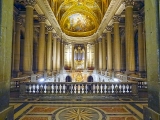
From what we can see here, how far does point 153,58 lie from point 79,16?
3152cm

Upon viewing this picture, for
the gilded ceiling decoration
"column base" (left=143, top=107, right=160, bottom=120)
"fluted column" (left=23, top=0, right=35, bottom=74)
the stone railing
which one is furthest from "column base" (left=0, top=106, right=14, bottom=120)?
the gilded ceiling decoration

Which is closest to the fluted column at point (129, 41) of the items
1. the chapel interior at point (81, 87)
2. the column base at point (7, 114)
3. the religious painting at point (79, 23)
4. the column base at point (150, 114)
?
the chapel interior at point (81, 87)

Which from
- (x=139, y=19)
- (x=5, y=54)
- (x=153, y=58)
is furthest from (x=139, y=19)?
(x=5, y=54)

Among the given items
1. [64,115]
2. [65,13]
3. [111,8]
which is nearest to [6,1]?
[64,115]

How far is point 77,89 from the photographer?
7828 mm

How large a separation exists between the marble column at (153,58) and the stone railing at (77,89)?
4352 millimetres

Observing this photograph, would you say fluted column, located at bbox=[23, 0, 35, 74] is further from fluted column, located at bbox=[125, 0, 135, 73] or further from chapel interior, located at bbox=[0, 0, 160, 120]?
fluted column, located at bbox=[125, 0, 135, 73]

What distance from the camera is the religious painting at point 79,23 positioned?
108ft

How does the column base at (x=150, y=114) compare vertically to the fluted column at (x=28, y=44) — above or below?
below

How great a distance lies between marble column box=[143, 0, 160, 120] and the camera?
3.06 m

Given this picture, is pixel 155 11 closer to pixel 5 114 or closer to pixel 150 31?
pixel 150 31

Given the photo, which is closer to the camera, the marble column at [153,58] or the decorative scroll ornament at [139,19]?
the marble column at [153,58]

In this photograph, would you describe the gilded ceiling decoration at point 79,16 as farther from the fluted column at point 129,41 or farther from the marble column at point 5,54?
the marble column at point 5,54

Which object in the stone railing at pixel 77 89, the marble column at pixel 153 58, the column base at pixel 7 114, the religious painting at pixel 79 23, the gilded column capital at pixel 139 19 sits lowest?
the stone railing at pixel 77 89
